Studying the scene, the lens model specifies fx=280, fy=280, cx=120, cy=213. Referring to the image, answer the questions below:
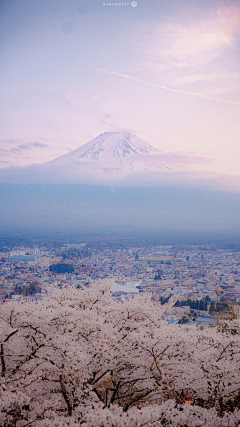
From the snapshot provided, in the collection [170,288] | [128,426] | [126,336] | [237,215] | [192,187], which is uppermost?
[192,187]

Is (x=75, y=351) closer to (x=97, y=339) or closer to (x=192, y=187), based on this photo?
(x=97, y=339)

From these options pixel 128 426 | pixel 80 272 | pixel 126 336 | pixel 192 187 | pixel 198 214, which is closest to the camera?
pixel 128 426

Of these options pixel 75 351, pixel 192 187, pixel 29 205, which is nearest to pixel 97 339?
pixel 75 351

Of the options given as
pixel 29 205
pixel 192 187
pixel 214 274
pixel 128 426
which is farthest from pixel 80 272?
pixel 192 187

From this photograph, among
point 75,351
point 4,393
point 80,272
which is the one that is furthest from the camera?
point 80,272

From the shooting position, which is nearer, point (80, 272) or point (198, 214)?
point (80, 272)

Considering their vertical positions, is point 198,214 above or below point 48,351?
above

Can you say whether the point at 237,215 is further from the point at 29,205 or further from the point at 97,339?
the point at 97,339

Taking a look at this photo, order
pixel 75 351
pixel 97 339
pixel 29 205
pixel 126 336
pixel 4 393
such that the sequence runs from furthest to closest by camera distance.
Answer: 1. pixel 29 205
2. pixel 126 336
3. pixel 97 339
4. pixel 75 351
5. pixel 4 393

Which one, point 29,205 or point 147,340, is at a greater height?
point 29,205
